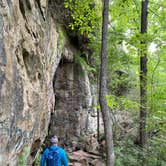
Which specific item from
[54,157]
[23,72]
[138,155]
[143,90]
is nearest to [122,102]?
[143,90]

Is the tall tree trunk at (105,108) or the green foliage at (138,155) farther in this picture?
the green foliage at (138,155)

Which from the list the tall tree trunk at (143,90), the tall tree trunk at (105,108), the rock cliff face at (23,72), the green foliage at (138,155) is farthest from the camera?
the tall tree trunk at (143,90)

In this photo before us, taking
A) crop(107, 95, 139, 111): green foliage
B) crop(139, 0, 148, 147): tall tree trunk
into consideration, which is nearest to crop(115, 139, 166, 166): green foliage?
crop(139, 0, 148, 147): tall tree trunk

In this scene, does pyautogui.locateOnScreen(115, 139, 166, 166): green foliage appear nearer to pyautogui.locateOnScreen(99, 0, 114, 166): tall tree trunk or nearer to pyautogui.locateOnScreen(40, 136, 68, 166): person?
pyautogui.locateOnScreen(99, 0, 114, 166): tall tree trunk

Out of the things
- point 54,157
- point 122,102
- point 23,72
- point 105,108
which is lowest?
point 54,157

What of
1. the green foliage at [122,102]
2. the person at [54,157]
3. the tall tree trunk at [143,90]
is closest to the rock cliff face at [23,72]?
the person at [54,157]

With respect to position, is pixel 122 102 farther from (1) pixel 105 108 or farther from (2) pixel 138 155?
(2) pixel 138 155

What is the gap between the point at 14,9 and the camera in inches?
155

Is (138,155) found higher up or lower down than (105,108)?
lower down

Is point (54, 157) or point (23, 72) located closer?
point (23, 72)

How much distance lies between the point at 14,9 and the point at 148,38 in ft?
18.6

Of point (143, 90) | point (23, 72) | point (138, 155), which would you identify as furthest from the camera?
point (143, 90)

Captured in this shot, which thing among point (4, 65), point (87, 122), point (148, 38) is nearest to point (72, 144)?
point (87, 122)

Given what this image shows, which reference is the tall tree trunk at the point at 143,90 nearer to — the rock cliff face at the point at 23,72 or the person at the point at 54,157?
the rock cliff face at the point at 23,72
